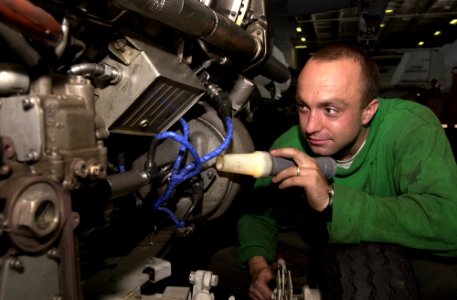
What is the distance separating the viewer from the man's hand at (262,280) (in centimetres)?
173

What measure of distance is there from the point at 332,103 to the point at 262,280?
0.93 meters

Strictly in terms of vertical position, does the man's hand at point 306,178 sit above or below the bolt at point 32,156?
below

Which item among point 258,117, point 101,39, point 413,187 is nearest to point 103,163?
point 101,39

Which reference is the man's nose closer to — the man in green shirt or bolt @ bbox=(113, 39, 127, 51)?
the man in green shirt

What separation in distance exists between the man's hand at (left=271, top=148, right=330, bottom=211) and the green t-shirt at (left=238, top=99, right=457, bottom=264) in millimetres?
67

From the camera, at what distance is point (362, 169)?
1781 millimetres

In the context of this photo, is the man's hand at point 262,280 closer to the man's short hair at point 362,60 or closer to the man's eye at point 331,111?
the man's eye at point 331,111

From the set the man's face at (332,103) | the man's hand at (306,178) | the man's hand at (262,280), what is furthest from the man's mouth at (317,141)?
the man's hand at (262,280)

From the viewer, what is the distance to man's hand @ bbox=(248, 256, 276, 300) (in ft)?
5.66

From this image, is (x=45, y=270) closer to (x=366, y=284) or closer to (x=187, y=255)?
(x=366, y=284)

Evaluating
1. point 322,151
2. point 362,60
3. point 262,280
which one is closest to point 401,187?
point 322,151

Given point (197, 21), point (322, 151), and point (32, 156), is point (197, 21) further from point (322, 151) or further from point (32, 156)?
point (322, 151)

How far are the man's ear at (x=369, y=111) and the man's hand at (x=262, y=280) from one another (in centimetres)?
86

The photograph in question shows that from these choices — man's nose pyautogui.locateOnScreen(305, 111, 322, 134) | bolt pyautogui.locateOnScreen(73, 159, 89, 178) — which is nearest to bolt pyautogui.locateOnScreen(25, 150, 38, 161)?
bolt pyautogui.locateOnScreen(73, 159, 89, 178)
